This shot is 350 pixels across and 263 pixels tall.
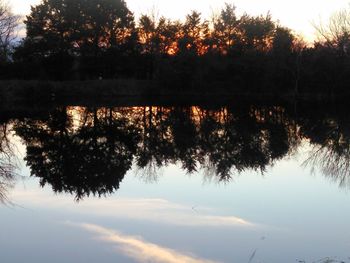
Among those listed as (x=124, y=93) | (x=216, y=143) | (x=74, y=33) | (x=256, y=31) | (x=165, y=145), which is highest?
(x=256, y=31)

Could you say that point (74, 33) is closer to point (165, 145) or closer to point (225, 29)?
point (225, 29)

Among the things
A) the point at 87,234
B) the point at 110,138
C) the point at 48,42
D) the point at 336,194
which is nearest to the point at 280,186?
the point at 336,194

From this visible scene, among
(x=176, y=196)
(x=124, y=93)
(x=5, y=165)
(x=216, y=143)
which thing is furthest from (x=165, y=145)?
(x=124, y=93)

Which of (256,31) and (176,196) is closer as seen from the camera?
(176,196)

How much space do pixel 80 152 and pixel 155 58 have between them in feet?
111

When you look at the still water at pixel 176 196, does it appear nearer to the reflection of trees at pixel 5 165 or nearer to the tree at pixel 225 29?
the reflection of trees at pixel 5 165

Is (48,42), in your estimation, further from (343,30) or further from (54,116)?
(343,30)

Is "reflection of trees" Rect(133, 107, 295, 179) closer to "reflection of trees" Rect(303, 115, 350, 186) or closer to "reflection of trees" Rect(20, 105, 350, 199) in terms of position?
"reflection of trees" Rect(20, 105, 350, 199)

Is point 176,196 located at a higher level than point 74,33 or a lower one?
lower

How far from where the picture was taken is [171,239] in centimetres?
708

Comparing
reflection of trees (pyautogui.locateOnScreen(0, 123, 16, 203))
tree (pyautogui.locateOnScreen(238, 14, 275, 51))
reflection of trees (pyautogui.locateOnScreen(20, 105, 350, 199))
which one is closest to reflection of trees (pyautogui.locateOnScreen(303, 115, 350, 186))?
reflection of trees (pyautogui.locateOnScreen(20, 105, 350, 199))

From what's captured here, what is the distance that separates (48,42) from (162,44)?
1114 cm

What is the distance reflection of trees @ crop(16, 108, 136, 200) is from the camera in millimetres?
11078

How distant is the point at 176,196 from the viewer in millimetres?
10000
